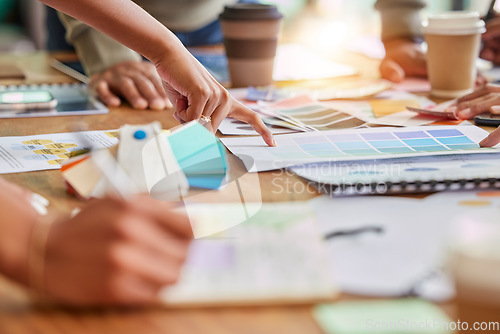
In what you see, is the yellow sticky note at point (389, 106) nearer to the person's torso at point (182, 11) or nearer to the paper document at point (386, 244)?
the paper document at point (386, 244)

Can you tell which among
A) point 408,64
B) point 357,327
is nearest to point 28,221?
point 357,327

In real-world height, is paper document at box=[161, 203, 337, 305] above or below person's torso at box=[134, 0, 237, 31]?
above

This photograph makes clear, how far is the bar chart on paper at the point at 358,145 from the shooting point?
875mm

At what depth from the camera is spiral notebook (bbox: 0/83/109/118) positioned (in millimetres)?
1191

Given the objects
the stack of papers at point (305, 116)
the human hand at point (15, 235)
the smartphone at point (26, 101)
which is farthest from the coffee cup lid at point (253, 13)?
the human hand at point (15, 235)

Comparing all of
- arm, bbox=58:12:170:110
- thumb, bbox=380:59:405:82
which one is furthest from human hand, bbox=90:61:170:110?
thumb, bbox=380:59:405:82

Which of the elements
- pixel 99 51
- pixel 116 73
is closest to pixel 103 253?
pixel 116 73

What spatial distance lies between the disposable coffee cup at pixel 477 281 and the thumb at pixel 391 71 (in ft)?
3.46

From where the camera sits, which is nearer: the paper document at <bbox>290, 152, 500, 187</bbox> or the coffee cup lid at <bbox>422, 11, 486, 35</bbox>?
the paper document at <bbox>290, 152, 500, 187</bbox>

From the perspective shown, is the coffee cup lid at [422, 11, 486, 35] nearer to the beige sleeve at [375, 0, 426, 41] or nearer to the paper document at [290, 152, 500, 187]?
the beige sleeve at [375, 0, 426, 41]

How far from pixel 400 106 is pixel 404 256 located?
2.32ft

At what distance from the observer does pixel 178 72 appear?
971mm

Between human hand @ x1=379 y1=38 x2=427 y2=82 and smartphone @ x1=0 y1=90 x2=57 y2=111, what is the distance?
0.78 m

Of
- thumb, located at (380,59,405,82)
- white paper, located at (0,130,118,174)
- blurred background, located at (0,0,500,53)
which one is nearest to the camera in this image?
white paper, located at (0,130,118,174)
